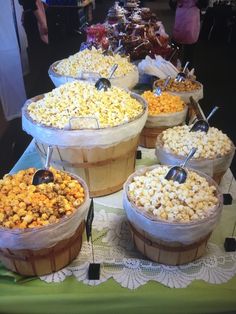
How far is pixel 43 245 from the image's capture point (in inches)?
35.3

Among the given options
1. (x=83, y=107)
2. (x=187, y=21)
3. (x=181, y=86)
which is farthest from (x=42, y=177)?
(x=187, y=21)

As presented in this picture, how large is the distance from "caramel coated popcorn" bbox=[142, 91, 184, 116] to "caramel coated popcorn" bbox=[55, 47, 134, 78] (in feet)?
0.95

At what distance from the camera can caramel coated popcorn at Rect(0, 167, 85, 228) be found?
901 millimetres

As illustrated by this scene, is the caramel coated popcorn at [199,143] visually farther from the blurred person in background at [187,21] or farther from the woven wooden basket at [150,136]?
the blurred person in background at [187,21]

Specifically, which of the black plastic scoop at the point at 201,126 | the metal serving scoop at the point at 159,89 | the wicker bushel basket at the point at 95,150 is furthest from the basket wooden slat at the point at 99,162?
the metal serving scoop at the point at 159,89

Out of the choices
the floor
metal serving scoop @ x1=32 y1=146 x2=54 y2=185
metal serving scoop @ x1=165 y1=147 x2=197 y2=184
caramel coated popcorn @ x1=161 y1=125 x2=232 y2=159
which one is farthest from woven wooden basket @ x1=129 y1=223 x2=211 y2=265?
the floor

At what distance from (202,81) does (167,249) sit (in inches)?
193

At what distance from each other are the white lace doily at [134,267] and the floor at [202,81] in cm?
195

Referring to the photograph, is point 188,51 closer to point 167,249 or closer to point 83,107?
point 83,107

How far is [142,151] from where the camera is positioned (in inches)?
67.6

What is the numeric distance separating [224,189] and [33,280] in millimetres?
856

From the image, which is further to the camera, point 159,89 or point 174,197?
point 159,89

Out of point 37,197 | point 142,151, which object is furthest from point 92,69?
point 37,197

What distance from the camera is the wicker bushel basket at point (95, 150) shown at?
120cm
